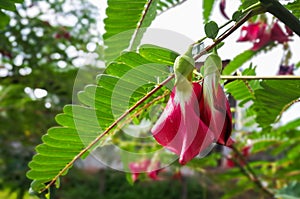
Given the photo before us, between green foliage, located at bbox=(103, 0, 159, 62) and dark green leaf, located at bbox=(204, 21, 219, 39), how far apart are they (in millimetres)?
167

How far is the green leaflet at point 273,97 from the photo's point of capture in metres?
0.51

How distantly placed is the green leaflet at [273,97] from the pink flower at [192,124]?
181 mm

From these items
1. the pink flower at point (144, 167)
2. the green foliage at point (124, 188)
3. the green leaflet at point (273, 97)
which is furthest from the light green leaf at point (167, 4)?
the green foliage at point (124, 188)

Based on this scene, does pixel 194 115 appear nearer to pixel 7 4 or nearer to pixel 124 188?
pixel 7 4

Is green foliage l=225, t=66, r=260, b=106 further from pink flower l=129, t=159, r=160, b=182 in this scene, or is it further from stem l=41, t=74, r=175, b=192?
pink flower l=129, t=159, r=160, b=182

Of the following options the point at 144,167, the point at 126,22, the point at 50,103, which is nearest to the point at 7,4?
the point at 126,22

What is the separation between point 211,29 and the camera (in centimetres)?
35

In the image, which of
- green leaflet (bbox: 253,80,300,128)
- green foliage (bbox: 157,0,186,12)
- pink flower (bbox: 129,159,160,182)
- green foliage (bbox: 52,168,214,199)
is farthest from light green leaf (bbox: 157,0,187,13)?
green foliage (bbox: 52,168,214,199)

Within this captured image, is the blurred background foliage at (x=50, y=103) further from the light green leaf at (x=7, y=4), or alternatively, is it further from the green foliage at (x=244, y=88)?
the light green leaf at (x=7, y=4)

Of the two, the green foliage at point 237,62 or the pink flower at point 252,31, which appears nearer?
the green foliage at point 237,62

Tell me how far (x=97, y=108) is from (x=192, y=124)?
128mm

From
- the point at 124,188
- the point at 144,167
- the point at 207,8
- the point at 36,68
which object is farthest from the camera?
the point at 124,188

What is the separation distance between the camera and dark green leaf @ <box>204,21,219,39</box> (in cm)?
35

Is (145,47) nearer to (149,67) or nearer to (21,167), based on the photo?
(149,67)
